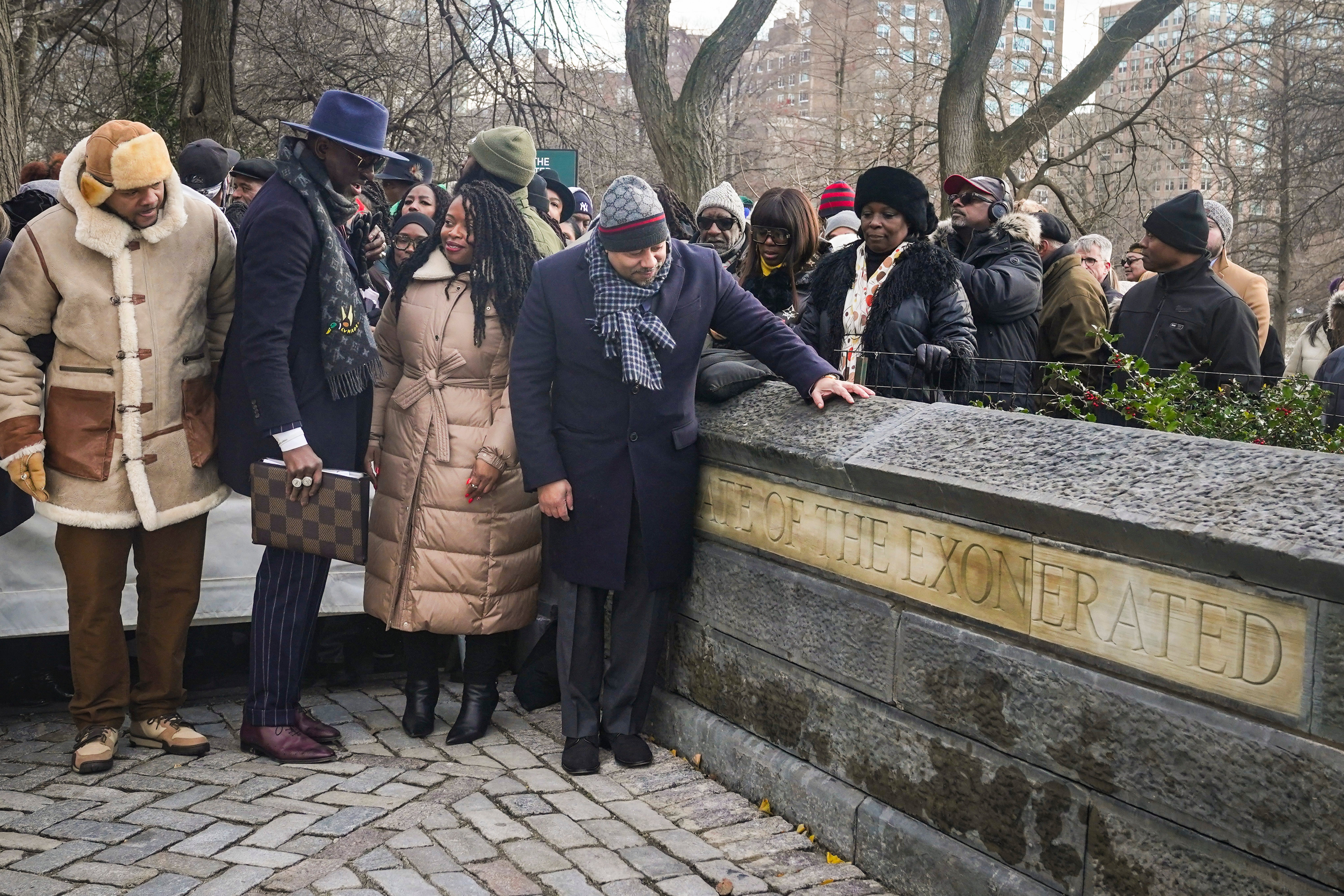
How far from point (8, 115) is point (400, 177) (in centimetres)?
200

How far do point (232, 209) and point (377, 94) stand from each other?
26.8 feet

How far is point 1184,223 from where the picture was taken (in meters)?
5.04

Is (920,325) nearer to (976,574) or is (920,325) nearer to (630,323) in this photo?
(630,323)

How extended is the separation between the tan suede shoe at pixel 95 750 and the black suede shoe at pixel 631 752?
1.56 meters

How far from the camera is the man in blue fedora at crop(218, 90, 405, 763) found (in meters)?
4.08

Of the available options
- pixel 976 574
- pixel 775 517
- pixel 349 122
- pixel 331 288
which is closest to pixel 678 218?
pixel 349 122

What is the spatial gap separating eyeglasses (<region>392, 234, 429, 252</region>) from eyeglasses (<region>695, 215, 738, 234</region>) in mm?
1421

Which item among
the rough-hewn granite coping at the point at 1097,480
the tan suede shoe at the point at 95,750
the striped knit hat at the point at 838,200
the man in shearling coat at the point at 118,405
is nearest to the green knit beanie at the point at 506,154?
the man in shearling coat at the point at 118,405

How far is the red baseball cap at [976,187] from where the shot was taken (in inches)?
210

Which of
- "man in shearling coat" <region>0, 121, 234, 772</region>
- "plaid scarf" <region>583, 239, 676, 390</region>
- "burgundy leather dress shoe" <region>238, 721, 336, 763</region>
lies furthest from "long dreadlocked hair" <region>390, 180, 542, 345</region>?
"burgundy leather dress shoe" <region>238, 721, 336, 763</region>

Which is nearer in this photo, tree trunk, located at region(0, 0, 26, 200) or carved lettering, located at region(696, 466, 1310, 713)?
carved lettering, located at region(696, 466, 1310, 713)

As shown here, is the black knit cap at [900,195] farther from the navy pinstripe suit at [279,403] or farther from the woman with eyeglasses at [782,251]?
the navy pinstripe suit at [279,403]

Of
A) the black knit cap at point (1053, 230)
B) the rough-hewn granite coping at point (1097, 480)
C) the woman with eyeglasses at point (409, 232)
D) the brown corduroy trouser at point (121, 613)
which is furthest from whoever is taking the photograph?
the black knit cap at point (1053, 230)

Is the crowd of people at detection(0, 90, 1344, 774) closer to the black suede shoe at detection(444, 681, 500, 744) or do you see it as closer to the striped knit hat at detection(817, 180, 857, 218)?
Result: the black suede shoe at detection(444, 681, 500, 744)
